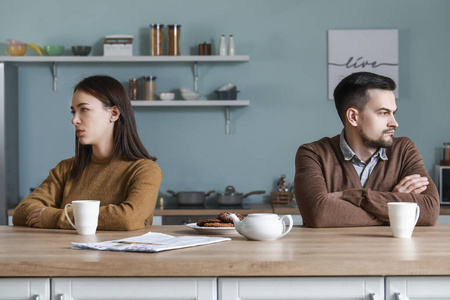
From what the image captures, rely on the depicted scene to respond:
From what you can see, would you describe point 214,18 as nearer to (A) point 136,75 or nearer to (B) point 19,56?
(A) point 136,75

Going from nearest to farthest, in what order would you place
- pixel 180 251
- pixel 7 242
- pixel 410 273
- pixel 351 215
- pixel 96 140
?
pixel 410 273, pixel 180 251, pixel 7 242, pixel 351 215, pixel 96 140

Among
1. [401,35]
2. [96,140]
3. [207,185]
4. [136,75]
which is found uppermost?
[401,35]

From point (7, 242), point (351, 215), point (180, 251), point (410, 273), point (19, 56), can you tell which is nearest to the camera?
point (410, 273)

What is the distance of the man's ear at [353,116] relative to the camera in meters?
2.56

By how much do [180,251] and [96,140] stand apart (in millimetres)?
926

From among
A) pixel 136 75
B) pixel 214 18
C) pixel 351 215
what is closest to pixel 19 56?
pixel 136 75

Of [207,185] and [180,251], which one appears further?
[207,185]

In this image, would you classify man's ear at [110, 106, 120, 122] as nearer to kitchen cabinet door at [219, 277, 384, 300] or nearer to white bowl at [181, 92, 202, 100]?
kitchen cabinet door at [219, 277, 384, 300]

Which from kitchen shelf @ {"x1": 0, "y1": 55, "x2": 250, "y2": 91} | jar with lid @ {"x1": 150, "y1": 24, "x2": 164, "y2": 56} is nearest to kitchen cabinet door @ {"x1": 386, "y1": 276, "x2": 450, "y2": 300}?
kitchen shelf @ {"x1": 0, "y1": 55, "x2": 250, "y2": 91}

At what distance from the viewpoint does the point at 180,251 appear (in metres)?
1.62

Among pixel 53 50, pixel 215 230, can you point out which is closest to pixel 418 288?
pixel 215 230

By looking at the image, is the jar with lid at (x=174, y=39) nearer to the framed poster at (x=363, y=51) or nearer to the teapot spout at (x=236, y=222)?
the framed poster at (x=363, y=51)

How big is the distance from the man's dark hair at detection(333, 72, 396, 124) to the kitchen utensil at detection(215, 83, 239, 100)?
70.2 inches

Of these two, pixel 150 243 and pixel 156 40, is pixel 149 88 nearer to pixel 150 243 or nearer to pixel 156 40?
pixel 156 40
